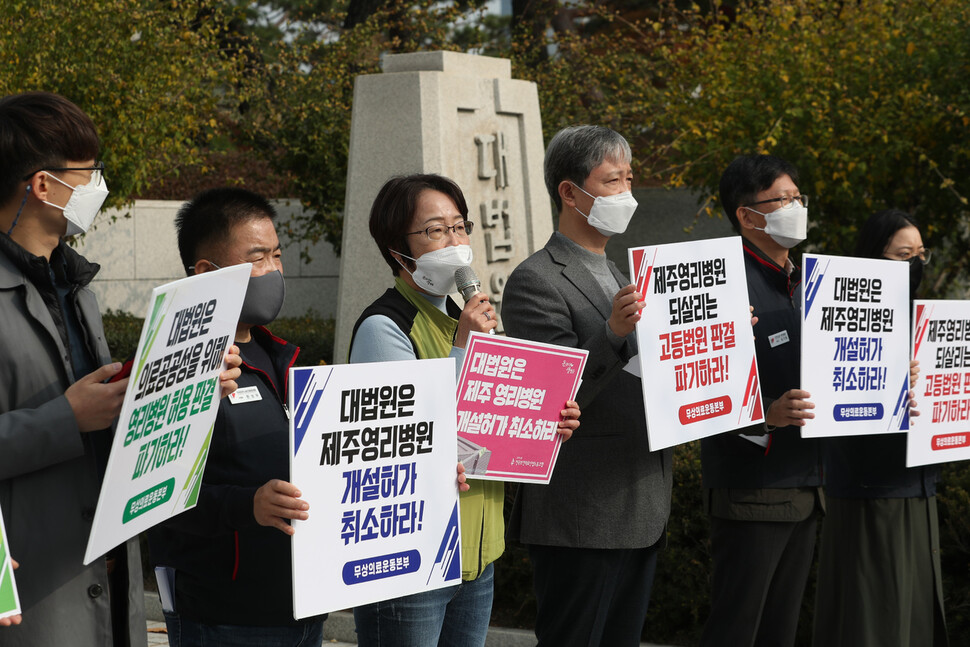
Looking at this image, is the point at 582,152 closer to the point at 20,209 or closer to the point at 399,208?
the point at 399,208

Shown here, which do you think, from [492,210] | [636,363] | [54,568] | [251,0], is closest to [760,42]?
[492,210]

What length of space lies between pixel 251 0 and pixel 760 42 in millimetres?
13975

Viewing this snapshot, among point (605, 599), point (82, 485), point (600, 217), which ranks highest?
point (600, 217)

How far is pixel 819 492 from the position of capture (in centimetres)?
401

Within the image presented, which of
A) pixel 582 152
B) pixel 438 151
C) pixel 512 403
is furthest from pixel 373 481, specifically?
pixel 438 151

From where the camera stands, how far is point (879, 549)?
4270 millimetres

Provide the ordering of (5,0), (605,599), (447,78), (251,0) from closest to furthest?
(605,599) → (447,78) → (5,0) → (251,0)

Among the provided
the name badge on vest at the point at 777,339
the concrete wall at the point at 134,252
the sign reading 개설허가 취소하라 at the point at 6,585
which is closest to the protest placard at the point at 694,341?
the name badge on vest at the point at 777,339

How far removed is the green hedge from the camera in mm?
5078

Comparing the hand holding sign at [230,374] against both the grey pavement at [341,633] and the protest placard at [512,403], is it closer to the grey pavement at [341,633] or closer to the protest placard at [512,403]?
the protest placard at [512,403]

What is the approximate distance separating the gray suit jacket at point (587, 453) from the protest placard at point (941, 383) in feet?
4.06

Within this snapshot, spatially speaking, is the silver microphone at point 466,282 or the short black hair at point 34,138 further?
the silver microphone at point 466,282

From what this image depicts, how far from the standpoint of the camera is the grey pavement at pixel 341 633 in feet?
18.7

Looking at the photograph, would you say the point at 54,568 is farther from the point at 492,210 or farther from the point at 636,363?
the point at 492,210
